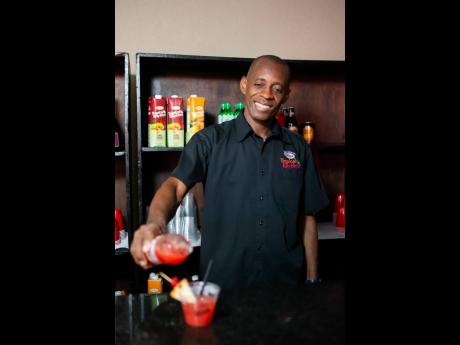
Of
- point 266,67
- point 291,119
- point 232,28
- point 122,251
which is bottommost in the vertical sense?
point 122,251

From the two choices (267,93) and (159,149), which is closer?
(267,93)

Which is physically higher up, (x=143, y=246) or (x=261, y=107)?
(x=261, y=107)

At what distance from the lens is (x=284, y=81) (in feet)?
5.07

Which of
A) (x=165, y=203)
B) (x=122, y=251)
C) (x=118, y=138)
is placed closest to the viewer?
(x=165, y=203)

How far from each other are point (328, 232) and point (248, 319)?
1.41 metres

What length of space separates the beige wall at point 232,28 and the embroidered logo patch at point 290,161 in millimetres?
980

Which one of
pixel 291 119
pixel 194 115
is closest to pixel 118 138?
pixel 194 115

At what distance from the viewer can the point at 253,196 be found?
1.56 metres

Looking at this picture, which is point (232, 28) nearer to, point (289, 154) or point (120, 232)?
point (289, 154)
